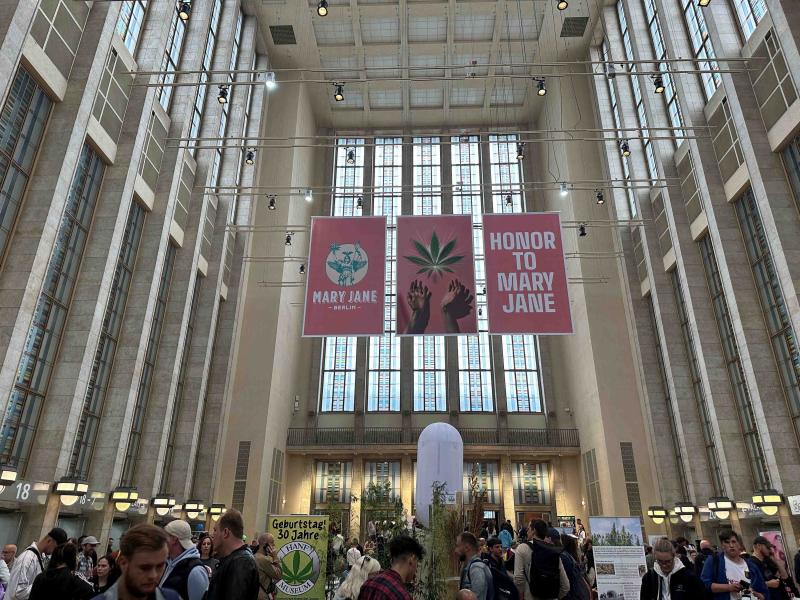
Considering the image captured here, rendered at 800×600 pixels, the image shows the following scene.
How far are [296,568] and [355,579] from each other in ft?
6.16

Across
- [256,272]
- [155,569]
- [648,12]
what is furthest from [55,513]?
[648,12]

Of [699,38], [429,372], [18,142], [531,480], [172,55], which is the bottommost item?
[531,480]

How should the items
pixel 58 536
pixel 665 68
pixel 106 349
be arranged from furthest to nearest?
pixel 665 68 → pixel 106 349 → pixel 58 536

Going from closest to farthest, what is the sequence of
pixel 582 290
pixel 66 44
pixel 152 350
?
pixel 66 44 → pixel 152 350 → pixel 582 290

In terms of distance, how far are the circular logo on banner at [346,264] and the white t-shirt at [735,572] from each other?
9.45m

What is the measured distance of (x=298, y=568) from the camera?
780 centimetres

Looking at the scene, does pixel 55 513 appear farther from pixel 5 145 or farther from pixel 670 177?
pixel 670 177

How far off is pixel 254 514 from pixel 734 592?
18.9 meters

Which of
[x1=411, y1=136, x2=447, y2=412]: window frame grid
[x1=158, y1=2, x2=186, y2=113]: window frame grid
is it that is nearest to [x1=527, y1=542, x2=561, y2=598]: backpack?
[x1=158, y1=2, x2=186, y2=113]: window frame grid

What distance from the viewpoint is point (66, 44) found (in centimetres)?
1306

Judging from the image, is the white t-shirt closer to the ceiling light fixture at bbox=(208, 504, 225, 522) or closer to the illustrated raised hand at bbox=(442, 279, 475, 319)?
the illustrated raised hand at bbox=(442, 279, 475, 319)

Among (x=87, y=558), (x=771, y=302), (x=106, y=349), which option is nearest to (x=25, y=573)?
(x=87, y=558)

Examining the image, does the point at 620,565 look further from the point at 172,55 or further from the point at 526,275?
the point at 172,55

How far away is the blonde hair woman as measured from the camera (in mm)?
6223
